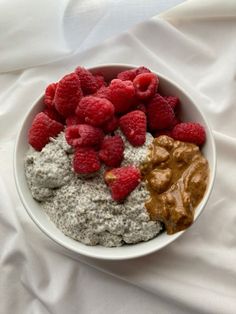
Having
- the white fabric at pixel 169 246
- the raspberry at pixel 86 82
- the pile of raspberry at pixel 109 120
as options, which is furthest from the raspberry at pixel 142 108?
the white fabric at pixel 169 246

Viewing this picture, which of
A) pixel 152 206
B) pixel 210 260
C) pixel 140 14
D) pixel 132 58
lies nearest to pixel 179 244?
pixel 210 260

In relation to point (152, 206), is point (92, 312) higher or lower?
lower

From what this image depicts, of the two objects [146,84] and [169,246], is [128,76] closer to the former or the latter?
[146,84]

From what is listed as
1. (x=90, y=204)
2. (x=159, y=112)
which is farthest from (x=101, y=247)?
(x=159, y=112)

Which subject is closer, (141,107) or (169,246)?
(141,107)

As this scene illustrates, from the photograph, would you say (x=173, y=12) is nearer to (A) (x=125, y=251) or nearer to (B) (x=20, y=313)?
(A) (x=125, y=251)

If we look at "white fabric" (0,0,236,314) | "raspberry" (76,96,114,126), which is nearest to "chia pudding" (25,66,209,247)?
"raspberry" (76,96,114,126)
